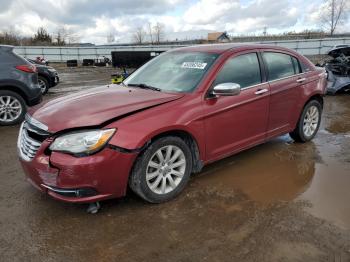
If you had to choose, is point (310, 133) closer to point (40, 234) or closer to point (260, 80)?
point (260, 80)

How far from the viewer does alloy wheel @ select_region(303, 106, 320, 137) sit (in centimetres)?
573

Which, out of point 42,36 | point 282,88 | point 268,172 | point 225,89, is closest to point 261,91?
point 282,88

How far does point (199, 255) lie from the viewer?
114 inches

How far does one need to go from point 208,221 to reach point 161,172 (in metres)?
0.71

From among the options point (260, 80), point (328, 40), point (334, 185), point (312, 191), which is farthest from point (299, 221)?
point (328, 40)

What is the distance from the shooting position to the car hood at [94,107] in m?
3.39

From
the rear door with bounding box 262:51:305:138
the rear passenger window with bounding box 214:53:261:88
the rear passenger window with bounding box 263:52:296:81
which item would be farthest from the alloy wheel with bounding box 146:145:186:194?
the rear passenger window with bounding box 263:52:296:81

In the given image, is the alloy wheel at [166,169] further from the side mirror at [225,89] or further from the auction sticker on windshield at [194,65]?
the auction sticker on windshield at [194,65]

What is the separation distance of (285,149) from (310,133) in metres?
0.70

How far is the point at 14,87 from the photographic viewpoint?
7488mm

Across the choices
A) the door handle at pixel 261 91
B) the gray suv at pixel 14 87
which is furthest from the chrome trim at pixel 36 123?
the gray suv at pixel 14 87

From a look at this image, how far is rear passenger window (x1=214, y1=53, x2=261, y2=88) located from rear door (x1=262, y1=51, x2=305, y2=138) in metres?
0.23

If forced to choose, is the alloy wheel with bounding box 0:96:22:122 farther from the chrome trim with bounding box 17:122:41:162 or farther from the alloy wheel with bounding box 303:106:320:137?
the alloy wheel with bounding box 303:106:320:137

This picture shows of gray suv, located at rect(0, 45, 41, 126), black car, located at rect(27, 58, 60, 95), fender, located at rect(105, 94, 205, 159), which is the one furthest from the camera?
black car, located at rect(27, 58, 60, 95)
